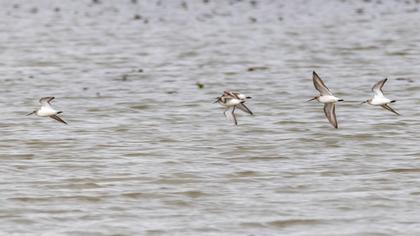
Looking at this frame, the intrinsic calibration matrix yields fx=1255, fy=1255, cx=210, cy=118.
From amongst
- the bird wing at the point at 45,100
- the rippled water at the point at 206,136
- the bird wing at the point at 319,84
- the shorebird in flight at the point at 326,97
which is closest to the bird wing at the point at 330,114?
the shorebird in flight at the point at 326,97

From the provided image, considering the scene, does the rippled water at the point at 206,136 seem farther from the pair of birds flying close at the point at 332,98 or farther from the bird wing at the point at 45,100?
the bird wing at the point at 45,100

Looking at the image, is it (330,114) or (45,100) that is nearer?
(45,100)

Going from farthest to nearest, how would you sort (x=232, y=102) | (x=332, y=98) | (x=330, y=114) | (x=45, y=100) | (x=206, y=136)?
(x=206, y=136) < (x=330, y=114) < (x=232, y=102) < (x=332, y=98) < (x=45, y=100)

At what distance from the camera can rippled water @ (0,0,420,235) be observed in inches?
571

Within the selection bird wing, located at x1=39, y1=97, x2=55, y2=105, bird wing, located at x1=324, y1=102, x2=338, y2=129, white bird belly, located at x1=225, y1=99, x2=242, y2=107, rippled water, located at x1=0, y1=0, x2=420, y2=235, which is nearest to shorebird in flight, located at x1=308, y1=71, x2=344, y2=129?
bird wing, located at x1=324, y1=102, x2=338, y2=129

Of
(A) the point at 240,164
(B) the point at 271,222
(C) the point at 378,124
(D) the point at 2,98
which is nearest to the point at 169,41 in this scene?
(D) the point at 2,98

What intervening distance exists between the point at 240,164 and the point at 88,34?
2177 centimetres

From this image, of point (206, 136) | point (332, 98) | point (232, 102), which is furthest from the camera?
point (206, 136)

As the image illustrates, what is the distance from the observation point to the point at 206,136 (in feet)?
65.2

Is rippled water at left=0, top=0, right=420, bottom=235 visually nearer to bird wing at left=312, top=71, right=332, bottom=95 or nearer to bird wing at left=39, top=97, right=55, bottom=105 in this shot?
bird wing at left=39, top=97, right=55, bottom=105

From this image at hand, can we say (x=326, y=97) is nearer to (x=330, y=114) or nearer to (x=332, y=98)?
(x=332, y=98)

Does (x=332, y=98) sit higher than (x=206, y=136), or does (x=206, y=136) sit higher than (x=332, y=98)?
(x=332, y=98)

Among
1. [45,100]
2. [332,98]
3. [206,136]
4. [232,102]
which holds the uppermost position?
[45,100]

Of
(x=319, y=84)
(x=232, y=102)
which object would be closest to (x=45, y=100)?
(x=232, y=102)
